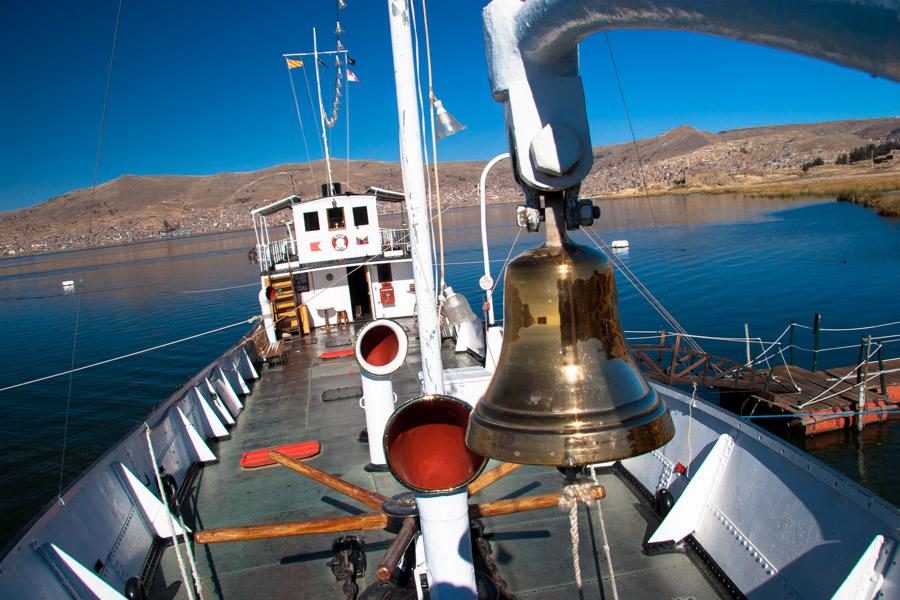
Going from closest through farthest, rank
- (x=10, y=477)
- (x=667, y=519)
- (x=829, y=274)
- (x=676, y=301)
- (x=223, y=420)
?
(x=667, y=519) → (x=223, y=420) → (x=10, y=477) → (x=676, y=301) → (x=829, y=274)

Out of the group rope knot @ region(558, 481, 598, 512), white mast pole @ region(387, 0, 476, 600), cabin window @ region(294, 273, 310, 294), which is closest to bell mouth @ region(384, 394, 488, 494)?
white mast pole @ region(387, 0, 476, 600)

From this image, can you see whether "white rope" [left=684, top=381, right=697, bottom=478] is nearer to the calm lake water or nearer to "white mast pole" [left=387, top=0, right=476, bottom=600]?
"white mast pole" [left=387, top=0, right=476, bottom=600]

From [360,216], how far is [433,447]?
16717mm

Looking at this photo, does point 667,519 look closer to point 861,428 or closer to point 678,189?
point 861,428

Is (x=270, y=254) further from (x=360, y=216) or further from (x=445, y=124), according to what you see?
(x=445, y=124)

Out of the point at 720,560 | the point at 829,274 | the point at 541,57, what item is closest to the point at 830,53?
the point at 541,57

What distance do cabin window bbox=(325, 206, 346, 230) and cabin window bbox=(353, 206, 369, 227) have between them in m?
0.41

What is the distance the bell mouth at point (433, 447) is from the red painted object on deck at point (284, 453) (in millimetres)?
5307

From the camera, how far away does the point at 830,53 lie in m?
0.85

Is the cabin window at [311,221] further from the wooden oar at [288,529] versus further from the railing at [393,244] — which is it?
the wooden oar at [288,529]

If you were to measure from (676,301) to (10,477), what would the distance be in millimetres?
29158

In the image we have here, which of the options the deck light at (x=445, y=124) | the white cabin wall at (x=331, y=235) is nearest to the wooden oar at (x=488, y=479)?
the deck light at (x=445, y=124)

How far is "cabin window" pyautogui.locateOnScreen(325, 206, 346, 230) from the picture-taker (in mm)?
19516

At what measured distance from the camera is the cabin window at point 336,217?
1952cm
